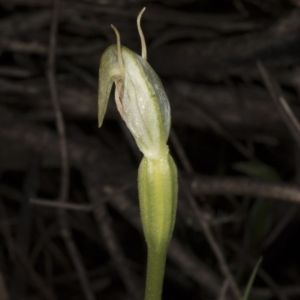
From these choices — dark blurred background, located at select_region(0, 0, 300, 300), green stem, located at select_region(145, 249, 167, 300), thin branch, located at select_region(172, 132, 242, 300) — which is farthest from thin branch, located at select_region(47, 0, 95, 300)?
green stem, located at select_region(145, 249, 167, 300)

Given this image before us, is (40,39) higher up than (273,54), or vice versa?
(273,54)

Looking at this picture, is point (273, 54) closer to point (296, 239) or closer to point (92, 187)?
point (92, 187)

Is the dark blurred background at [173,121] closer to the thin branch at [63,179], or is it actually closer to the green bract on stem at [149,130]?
the thin branch at [63,179]

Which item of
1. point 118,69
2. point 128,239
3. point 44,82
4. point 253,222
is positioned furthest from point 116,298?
point 118,69

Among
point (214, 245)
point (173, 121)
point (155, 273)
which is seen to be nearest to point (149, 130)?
point (155, 273)

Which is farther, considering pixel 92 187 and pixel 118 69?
pixel 92 187

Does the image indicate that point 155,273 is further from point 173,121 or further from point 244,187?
point 173,121

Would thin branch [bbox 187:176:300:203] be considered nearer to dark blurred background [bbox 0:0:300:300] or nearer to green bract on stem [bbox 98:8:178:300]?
dark blurred background [bbox 0:0:300:300]
